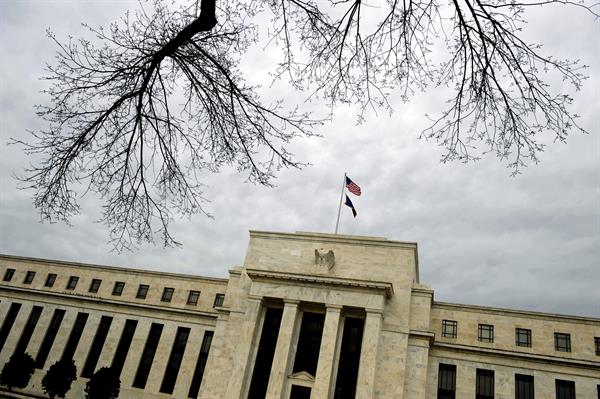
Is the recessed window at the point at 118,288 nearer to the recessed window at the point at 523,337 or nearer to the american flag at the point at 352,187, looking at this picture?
the american flag at the point at 352,187

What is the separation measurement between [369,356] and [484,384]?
31.2 feet

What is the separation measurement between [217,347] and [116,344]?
41.6 feet

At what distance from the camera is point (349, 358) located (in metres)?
34.2

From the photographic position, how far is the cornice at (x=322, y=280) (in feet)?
113

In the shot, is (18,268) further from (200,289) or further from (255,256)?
(255,256)

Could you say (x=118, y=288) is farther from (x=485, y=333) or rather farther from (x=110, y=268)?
(x=485, y=333)

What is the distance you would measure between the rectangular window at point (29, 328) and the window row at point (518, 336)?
136 ft

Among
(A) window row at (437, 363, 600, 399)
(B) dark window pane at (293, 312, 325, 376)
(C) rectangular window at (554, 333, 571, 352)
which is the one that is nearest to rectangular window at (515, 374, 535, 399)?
(A) window row at (437, 363, 600, 399)

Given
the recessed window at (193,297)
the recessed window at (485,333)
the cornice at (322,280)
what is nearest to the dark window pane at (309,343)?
the cornice at (322,280)

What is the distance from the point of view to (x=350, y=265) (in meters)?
38.2

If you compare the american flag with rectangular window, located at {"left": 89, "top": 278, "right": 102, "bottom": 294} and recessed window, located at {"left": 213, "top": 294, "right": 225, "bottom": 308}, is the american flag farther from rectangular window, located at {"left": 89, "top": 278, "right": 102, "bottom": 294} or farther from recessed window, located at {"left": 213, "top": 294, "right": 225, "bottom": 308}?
rectangular window, located at {"left": 89, "top": 278, "right": 102, "bottom": 294}

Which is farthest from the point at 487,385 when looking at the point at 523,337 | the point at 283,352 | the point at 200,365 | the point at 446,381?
the point at 200,365

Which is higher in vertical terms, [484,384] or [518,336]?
[518,336]

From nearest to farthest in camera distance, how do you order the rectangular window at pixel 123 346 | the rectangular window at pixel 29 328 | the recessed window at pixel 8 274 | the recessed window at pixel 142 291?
1. the rectangular window at pixel 123 346
2. the recessed window at pixel 142 291
3. the rectangular window at pixel 29 328
4. the recessed window at pixel 8 274
